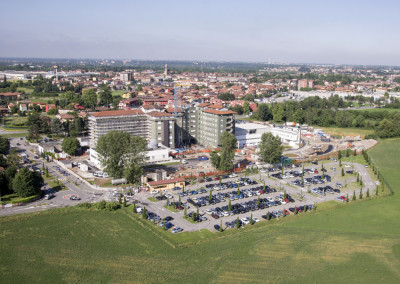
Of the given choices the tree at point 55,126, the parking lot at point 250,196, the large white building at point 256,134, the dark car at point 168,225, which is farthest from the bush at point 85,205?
the tree at point 55,126

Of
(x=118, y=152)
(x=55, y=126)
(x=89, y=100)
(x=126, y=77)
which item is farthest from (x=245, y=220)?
(x=126, y=77)

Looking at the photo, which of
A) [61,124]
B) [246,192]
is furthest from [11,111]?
[246,192]

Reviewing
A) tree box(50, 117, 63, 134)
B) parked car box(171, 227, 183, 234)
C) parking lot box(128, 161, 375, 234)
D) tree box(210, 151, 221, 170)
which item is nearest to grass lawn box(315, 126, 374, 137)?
parking lot box(128, 161, 375, 234)

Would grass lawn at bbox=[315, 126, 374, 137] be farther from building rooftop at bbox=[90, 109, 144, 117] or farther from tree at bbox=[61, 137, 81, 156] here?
tree at bbox=[61, 137, 81, 156]

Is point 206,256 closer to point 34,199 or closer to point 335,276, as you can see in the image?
point 335,276

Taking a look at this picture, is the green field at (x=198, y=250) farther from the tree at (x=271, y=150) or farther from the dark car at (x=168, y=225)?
the tree at (x=271, y=150)
